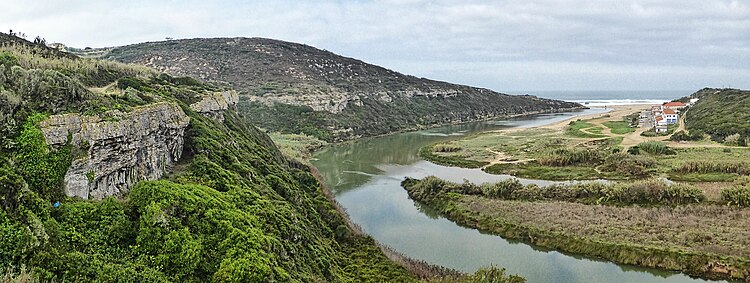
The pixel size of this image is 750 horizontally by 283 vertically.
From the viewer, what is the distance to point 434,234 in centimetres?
2961

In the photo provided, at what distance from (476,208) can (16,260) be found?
85.2ft

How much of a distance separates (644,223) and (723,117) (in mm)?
48192

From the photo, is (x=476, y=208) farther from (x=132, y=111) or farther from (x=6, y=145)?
(x=6, y=145)

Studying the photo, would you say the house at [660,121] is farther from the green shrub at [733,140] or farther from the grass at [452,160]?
the grass at [452,160]

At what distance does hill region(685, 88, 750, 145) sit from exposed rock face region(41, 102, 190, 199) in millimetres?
55337

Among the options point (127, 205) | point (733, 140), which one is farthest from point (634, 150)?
point (127, 205)

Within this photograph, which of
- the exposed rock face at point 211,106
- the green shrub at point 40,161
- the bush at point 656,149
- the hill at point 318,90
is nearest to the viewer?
the green shrub at point 40,161

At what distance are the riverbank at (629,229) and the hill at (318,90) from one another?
48.0 meters

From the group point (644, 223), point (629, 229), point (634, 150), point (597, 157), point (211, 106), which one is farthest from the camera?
point (634, 150)

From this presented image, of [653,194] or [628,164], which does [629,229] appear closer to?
[653,194]

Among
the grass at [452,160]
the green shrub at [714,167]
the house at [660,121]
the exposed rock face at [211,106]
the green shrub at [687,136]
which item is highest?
the exposed rock face at [211,106]

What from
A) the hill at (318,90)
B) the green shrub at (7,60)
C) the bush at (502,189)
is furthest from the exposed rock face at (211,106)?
the hill at (318,90)

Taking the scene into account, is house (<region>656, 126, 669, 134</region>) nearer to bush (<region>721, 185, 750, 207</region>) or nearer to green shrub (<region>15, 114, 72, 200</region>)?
bush (<region>721, 185, 750, 207</region>)

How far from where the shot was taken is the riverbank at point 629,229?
A: 2336 centimetres
